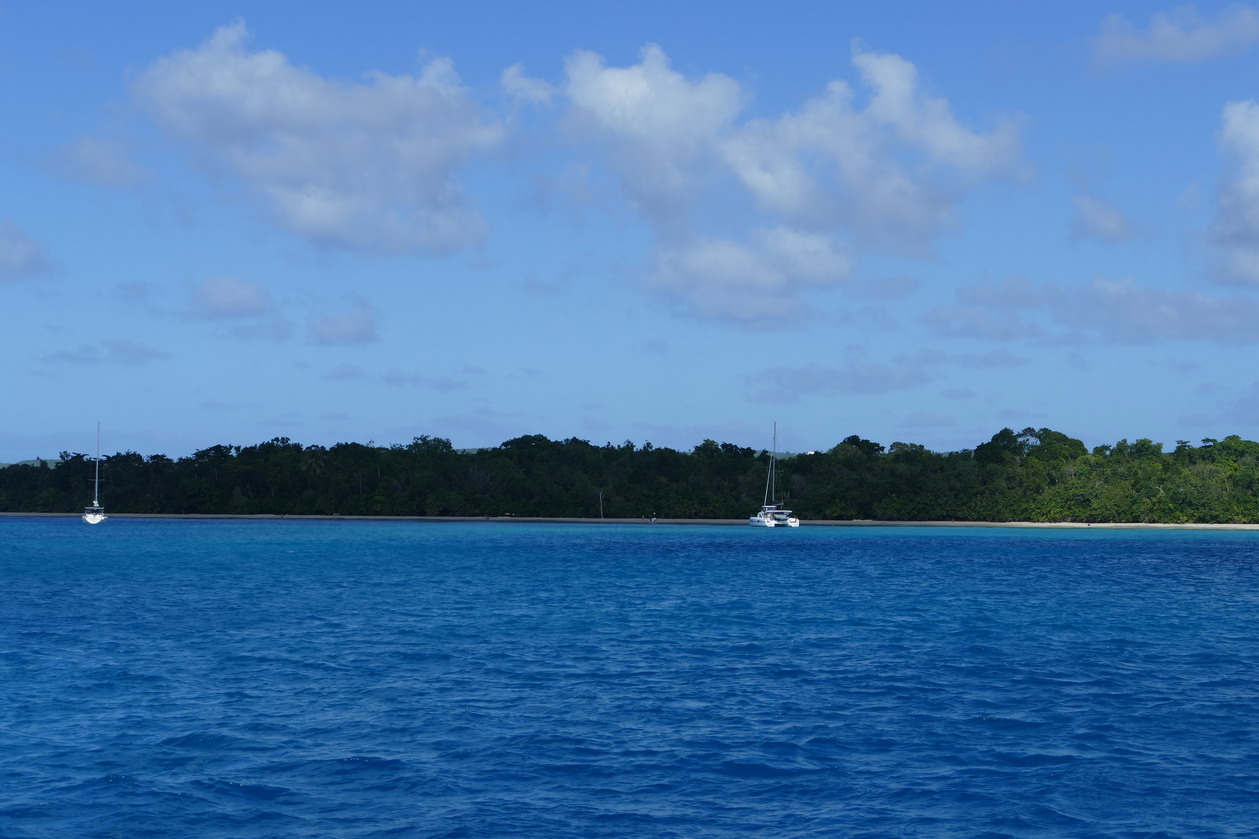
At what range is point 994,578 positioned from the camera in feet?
299

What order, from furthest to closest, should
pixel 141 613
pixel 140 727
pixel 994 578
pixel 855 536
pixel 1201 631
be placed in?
pixel 855 536 → pixel 994 578 → pixel 141 613 → pixel 1201 631 → pixel 140 727

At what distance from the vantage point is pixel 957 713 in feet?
104

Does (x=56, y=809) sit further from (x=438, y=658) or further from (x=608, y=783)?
(x=438, y=658)

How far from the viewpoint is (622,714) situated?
31.0 m

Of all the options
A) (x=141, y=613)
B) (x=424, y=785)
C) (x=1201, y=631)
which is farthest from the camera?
(x=141, y=613)

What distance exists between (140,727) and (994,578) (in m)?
74.0

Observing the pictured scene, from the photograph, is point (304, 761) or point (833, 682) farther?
point (833, 682)

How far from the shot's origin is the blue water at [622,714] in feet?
72.2

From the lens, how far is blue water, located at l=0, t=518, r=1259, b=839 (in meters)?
22.0

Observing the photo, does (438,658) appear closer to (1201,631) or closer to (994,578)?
(1201,631)

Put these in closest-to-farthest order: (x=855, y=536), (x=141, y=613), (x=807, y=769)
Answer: (x=807, y=769) → (x=141, y=613) → (x=855, y=536)

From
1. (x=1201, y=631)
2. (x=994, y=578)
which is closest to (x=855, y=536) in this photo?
(x=994, y=578)

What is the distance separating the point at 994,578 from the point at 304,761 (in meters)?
74.6

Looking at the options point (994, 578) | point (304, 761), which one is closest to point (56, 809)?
point (304, 761)
